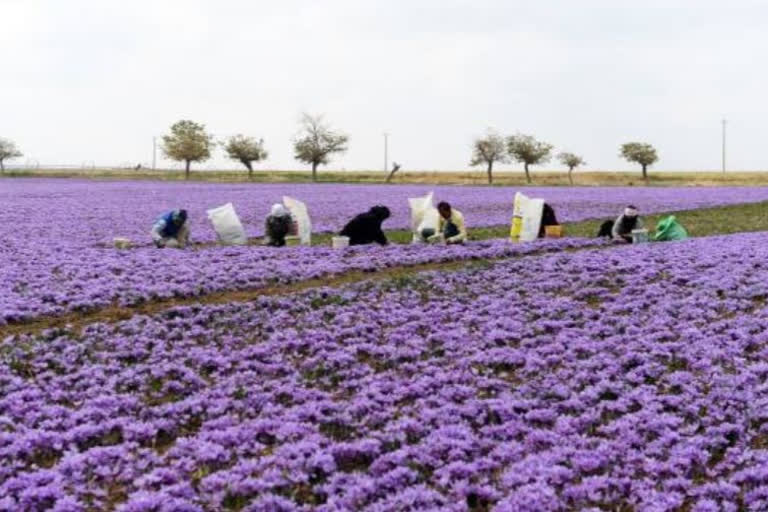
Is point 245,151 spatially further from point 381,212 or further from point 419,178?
point 381,212

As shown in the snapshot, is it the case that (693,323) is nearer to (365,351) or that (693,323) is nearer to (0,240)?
(365,351)

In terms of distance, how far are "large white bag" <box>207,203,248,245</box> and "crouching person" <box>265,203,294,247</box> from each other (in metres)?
1.37

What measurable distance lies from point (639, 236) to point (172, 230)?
13.9 metres

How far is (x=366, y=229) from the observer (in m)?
25.1

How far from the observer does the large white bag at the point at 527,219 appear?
25.5 m

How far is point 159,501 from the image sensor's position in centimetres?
726

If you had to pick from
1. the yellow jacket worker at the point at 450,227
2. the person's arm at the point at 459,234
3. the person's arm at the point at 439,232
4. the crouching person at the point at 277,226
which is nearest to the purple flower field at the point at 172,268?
the person's arm at the point at 459,234

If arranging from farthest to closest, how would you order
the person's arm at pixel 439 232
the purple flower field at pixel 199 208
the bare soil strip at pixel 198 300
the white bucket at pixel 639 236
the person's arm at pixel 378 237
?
the purple flower field at pixel 199 208 → the person's arm at pixel 439 232 → the person's arm at pixel 378 237 → the white bucket at pixel 639 236 → the bare soil strip at pixel 198 300

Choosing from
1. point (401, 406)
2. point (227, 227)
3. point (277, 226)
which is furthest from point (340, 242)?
point (401, 406)

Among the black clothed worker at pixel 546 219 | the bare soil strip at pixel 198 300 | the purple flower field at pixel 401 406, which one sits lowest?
the purple flower field at pixel 401 406

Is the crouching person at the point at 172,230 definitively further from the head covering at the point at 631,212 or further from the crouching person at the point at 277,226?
the head covering at the point at 631,212

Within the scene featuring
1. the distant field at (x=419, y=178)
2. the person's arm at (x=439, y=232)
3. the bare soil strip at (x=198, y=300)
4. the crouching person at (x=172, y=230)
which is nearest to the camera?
the bare soil strip at (x=198, y=300)

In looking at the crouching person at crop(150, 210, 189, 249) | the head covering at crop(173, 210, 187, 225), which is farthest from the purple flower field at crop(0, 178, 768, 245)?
the head covering at crop(173, 210, 187, 225)

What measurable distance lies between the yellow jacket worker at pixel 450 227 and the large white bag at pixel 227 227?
6.20 meters
